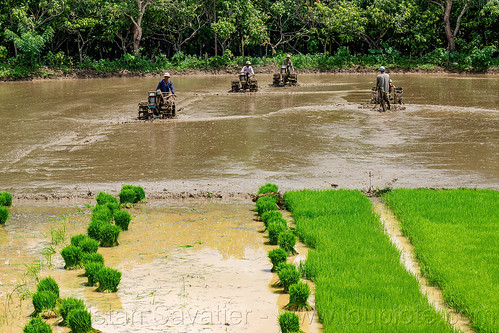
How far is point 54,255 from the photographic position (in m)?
8.71

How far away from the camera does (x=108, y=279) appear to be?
23.8 ft

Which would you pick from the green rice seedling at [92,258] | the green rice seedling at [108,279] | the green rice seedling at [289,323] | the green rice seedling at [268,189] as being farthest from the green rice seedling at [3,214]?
the green rice seedling at [289,323]

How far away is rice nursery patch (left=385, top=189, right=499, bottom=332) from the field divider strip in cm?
8

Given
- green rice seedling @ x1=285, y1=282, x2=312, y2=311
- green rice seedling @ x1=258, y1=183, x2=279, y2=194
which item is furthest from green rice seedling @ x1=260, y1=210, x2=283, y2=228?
green rice seedling @ x1=285, y1=282, x2=312, y2=311

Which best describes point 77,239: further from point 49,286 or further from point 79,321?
point 79,321

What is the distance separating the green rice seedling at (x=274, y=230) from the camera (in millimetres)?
8961

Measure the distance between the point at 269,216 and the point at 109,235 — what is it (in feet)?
7.80

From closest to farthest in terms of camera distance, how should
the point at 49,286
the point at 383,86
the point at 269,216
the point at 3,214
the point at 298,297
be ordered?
the point at 298,297, the point at 49,286, the point at 269,216, the point at 3,214, the point at 383,86

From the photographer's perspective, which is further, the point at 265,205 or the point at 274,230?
the point at 265,205

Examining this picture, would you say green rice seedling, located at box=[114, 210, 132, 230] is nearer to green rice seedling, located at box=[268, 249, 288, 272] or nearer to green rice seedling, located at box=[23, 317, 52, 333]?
green rice seedling, located at box=[268, 249, 288, 272]

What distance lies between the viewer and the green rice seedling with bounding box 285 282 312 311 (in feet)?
22.0

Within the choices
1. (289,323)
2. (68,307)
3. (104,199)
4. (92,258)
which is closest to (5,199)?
(104,199)

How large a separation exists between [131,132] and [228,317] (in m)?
12.1

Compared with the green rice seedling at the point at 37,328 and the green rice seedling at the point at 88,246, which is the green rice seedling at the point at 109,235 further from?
the green rice seedling at the point at 37,328
